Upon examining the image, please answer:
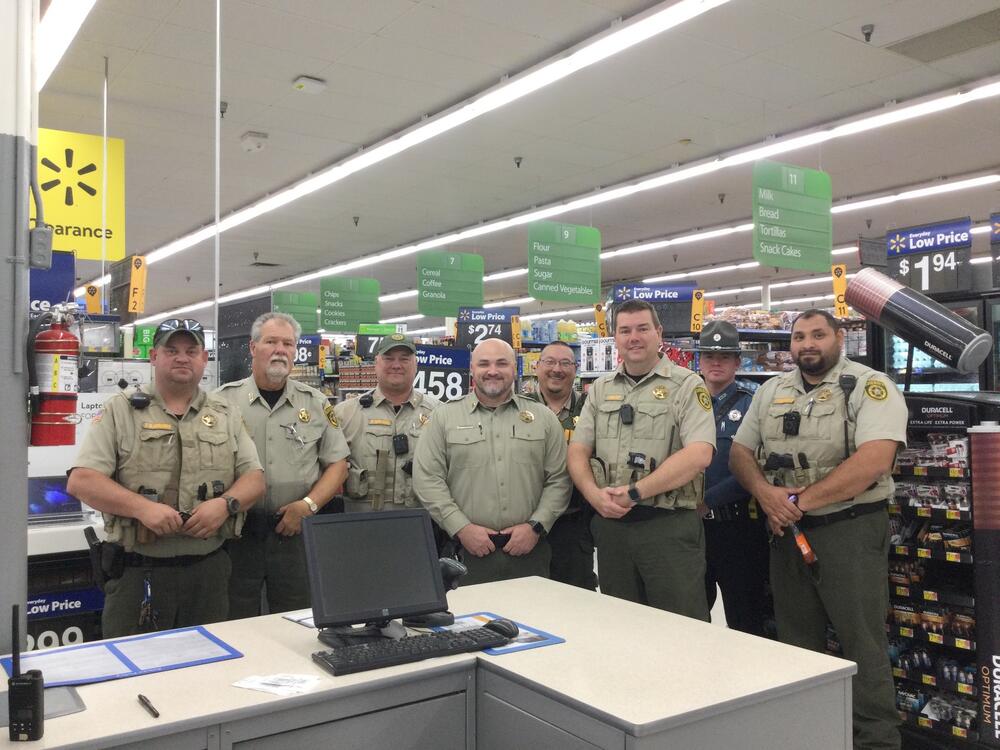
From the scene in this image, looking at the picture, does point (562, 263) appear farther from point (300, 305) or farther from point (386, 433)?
point (300, 305)

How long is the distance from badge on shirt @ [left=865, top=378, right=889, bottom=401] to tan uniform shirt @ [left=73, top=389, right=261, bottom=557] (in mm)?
2591

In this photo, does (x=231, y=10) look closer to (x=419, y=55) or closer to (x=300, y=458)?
(x=419, y=55)

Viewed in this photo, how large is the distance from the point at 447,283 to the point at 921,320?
28.3 feet

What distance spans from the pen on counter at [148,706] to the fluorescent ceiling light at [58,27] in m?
5.17

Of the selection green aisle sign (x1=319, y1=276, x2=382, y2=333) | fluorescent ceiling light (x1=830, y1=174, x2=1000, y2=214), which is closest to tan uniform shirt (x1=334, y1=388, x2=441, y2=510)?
fluorescent ceiling light (x1=830, y1=174, x2=1000, y2=214)

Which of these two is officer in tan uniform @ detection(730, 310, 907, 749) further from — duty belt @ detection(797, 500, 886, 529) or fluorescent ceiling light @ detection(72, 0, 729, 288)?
fluorescent ceiling light @ detection(72, 0, 729, 288)

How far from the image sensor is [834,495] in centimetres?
330

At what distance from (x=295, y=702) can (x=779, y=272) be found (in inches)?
652

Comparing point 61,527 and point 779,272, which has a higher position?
point 779,272

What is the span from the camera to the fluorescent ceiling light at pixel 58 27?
5770 mm

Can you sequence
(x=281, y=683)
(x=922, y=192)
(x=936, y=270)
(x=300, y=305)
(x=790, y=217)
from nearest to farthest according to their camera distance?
(x=281, y=683)
(x=936, y=270)
(x=790, y=217)
(x=922, y=192)
(x=300, y=305)

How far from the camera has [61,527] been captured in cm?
356

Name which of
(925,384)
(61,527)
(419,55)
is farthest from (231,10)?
(925,384)

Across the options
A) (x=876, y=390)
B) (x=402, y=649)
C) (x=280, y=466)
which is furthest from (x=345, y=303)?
(x=402, y=649)
